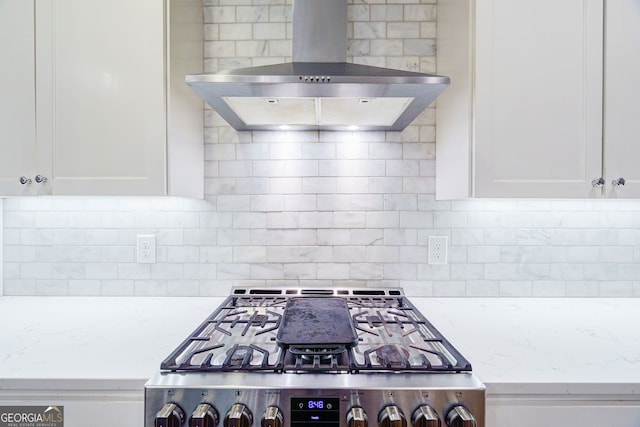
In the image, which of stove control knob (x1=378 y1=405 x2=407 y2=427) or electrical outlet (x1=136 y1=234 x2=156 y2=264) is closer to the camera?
stove control knob (x1=378 y1=405 x2=407 y2=427)

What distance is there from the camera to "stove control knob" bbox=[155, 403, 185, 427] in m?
0.92

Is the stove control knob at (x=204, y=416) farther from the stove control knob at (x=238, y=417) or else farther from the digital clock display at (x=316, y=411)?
the digital clock display at (x=316, y=411)

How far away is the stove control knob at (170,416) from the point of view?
0.92 metres

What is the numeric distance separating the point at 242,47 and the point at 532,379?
1.74 metres

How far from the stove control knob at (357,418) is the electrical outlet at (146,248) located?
1251mm

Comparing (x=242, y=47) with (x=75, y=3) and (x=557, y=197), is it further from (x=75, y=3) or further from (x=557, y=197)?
(x=557, y=197)

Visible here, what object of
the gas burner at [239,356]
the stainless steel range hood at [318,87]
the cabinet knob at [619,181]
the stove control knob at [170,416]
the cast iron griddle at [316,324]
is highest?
the stainless steel range hood at [318,87]

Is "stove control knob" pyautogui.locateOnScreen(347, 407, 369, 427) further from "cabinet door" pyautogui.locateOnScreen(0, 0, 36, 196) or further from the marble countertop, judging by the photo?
"cabinet door" pyautogui.locateOnScreen(0, 0, 36, 196)

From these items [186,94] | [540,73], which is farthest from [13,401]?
[540,73]

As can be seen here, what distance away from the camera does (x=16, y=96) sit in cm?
140

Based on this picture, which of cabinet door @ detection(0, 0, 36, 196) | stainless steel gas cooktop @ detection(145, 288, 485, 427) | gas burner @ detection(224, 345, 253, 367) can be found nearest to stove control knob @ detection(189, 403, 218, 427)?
stainless steel gas cooktop @ detection(145, 288, 485, 427)

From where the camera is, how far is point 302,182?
5.80ft

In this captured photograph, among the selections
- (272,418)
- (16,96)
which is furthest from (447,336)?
(16,96)

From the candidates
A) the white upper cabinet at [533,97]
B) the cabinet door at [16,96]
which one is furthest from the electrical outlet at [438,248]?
the cabinet door at [16,96]
